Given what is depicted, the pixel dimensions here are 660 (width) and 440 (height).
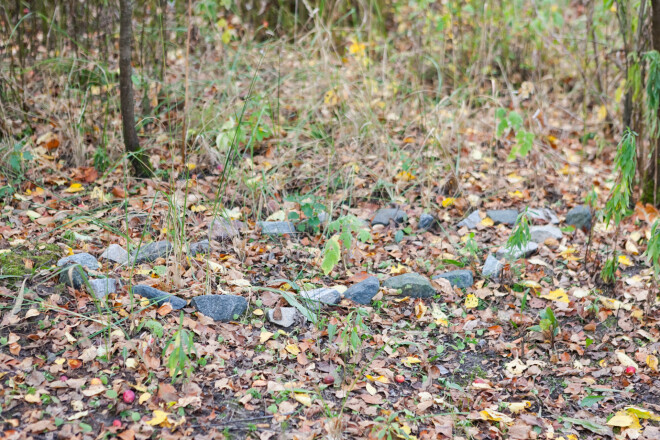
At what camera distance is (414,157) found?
4.38m

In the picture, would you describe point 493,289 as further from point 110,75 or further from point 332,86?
point 110,75

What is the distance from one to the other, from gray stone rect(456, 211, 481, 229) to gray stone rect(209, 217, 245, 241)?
145cm

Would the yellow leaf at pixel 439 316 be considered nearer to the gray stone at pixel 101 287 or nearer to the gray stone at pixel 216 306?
the gray stone at pixel 216 306

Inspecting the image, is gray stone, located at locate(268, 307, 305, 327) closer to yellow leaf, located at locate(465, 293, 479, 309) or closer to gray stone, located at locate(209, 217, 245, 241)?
gray stone, located at locate(209, 217, 245, 241)

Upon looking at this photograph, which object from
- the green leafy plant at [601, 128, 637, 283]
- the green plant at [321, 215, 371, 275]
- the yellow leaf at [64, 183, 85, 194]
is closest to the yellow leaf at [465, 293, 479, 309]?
the green plant at [321, 215, 371, 275]

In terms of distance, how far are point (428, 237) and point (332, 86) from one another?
1467 mm

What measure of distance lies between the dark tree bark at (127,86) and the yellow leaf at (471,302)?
195 cm

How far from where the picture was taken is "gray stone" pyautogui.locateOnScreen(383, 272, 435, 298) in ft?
10.9

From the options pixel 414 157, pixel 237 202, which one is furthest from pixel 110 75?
pixel 414 157

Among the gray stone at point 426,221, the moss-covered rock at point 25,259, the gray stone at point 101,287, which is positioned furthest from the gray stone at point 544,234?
the moss-covered rock at point 25,259

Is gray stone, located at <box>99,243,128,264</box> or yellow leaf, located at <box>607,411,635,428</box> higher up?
gray stone, located at <box>99,243,128,264</box>

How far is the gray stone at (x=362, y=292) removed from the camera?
3.19 meters

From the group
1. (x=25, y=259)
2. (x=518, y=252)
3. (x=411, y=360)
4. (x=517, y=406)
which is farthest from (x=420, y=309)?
(x=25, y=259)

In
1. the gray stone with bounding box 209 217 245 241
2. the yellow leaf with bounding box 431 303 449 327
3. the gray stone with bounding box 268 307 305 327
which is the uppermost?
the gray stone with bounding box 209 217 245 241
